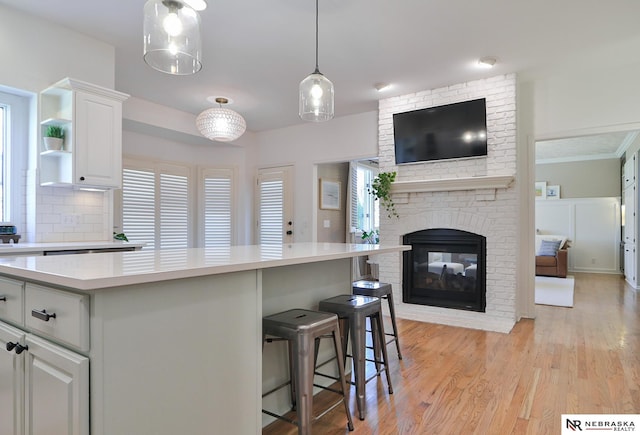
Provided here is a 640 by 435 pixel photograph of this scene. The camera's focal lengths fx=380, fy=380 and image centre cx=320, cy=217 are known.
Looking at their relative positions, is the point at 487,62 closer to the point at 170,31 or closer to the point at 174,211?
the point at 170,31

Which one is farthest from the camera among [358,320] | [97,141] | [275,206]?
[275,206]

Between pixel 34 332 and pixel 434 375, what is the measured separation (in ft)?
8.00

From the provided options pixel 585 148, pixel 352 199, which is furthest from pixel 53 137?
pixel 585 148

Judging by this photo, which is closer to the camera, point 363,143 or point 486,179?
point 486,179

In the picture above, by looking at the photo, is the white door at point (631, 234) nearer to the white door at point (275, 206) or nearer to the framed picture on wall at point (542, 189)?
the framed picture on wall at point (542, 189)

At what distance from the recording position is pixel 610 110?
406 cm

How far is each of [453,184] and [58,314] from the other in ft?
13.3

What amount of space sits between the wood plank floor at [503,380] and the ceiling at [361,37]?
108 inches

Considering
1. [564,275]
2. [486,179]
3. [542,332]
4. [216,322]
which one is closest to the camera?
[216,322]

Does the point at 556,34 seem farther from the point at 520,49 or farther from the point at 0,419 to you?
the point at 0,419

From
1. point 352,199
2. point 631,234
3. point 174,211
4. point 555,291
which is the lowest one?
point 555,291

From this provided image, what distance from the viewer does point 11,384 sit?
146 centimetres

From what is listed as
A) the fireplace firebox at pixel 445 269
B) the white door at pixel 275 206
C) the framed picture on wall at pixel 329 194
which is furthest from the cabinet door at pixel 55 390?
the framed picture on wall at pixel 329 194

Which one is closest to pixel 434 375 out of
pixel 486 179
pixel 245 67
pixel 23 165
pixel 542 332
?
pixel 542 332
